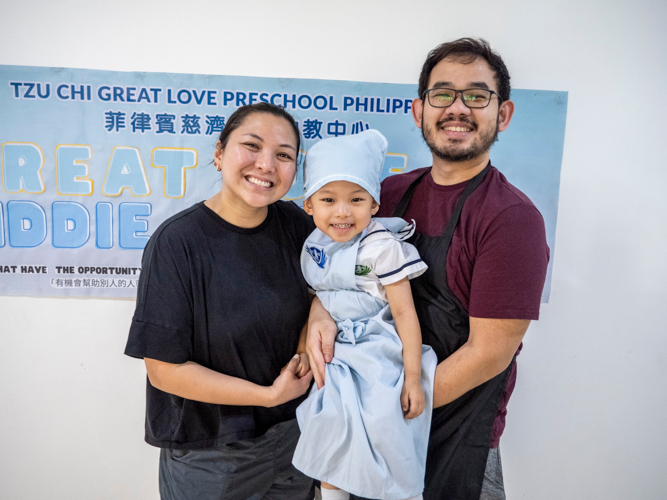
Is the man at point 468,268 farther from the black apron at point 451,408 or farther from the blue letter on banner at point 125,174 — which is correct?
the blue letter on banner at point 125,174

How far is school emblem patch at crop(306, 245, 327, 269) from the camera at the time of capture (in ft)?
4.35

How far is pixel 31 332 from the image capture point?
77.6 inches

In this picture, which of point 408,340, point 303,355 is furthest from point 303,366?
point 408,340

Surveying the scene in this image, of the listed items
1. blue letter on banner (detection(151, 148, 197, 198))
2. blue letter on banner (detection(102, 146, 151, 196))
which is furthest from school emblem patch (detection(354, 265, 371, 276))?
blue letter on banner (detection(102, 146, 151, 196))

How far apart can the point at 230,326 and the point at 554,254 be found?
1578 millimetres

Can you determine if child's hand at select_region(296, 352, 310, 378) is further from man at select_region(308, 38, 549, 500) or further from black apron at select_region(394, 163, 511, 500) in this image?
black apron at select_region(394, 163, 511, 500)

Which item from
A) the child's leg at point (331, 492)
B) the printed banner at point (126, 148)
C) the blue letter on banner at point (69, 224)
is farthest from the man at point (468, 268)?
the blue letter on banner at point (69, 224)

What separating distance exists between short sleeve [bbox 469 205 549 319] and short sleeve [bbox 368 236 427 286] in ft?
0.56

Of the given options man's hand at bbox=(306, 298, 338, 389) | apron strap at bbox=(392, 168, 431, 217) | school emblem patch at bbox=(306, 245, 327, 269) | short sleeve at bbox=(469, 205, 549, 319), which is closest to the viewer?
short sleeve at bbox=(469, 205, 549, 319)

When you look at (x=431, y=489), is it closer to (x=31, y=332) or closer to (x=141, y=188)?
(x=141, y=188)

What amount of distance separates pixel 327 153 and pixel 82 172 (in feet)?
4.06

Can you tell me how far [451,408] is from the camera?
132 cm

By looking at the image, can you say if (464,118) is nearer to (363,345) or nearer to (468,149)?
(468,149)

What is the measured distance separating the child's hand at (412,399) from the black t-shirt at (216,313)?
0.39 metres
